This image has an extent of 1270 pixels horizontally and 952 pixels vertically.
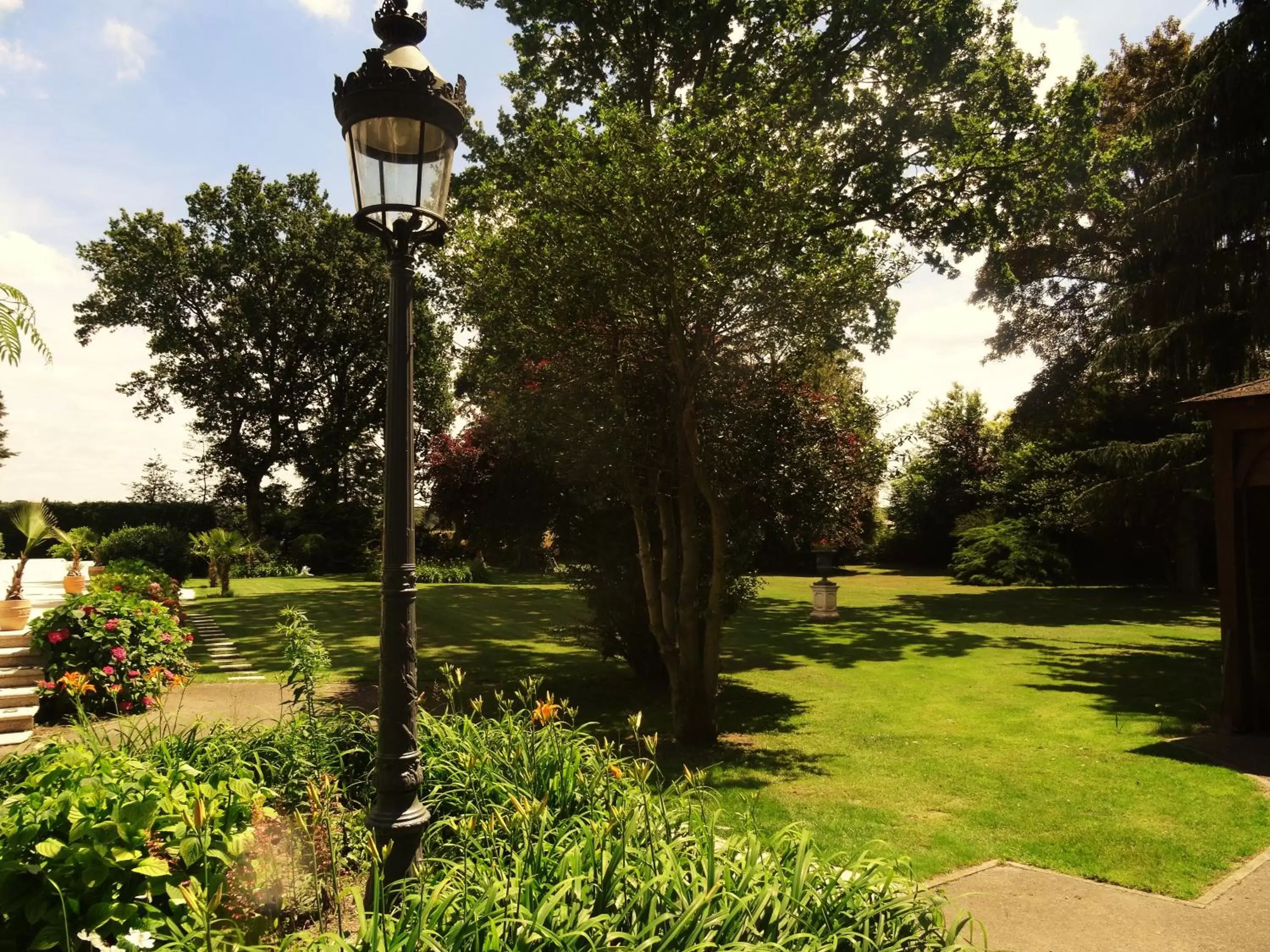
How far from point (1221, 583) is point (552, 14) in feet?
44.4

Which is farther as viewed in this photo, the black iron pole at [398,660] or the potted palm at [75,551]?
the potted palm at [75,551]

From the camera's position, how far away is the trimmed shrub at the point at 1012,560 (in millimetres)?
28391

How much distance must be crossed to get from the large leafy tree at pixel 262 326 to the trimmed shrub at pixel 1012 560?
20943 millimetres

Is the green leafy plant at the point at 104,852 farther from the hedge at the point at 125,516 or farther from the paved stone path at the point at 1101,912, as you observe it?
the hedge at the point at 125,516

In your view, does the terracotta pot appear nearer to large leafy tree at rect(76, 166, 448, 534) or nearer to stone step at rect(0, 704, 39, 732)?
stone step at rect(0, 704, 39, 732)

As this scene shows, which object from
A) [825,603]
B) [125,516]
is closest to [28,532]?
[825,603]

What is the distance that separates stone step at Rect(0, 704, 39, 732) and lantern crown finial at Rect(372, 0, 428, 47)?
7.22 meters

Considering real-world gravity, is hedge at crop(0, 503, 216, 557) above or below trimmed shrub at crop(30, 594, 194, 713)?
above

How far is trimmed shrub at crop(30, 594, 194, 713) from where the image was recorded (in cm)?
810

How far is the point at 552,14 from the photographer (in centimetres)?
1486

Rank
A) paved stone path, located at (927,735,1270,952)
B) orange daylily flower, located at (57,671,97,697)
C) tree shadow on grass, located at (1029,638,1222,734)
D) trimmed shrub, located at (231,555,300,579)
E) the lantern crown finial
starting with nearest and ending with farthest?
the lantern crown finial
paved stone path, located at (927,735,1270,952)
orange daylily flower, located at (57,671,97,697)
tree shadow on grass, located at (1029,638,1222,734)
trimmed shrub, located at (231,555,300,579)


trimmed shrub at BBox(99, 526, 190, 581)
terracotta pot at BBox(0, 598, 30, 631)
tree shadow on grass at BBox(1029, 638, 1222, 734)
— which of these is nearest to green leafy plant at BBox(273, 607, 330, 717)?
terracotta pot at BBox(0, 598, 30, 631)

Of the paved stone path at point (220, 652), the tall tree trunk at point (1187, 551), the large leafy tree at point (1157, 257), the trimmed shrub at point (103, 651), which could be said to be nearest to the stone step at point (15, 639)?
the trimmed shrub at point (103, 651)

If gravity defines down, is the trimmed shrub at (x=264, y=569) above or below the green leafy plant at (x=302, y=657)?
below
